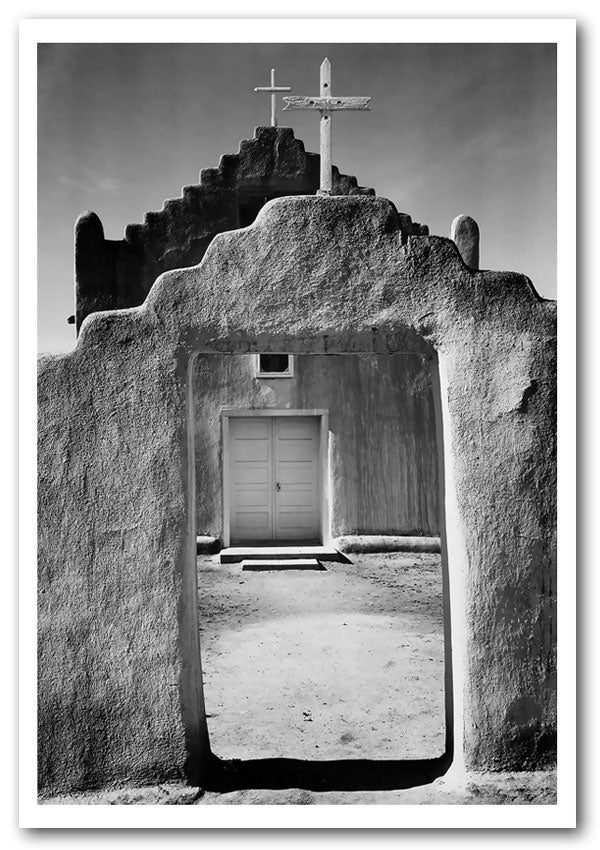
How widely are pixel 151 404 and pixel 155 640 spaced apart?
1.18 m

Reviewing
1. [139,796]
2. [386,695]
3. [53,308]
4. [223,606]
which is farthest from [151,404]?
[223,606]

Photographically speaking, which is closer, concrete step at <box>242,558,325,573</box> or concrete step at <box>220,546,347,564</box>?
concrete step at <box>242,558,325,573</box>

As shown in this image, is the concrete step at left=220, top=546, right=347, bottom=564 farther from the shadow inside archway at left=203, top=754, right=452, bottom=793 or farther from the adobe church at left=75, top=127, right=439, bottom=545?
the shadow inside archway at left=203, top=754, right=452, bottom=793

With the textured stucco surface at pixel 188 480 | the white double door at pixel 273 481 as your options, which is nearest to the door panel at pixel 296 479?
the white double door at pixel 273 481

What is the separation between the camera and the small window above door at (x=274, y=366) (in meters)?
11.0

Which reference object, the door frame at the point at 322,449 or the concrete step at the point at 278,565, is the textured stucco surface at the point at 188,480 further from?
the door frame at the point at 322,449

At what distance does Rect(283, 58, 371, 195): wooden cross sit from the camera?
3.73 m

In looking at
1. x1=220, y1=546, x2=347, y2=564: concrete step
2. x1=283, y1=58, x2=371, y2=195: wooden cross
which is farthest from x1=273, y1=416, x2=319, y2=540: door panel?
x1=283, y1=58, x2=371, y2=195: wooden cross

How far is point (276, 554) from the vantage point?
33.6 ft

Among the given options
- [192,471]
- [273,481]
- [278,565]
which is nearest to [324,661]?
[192,471]

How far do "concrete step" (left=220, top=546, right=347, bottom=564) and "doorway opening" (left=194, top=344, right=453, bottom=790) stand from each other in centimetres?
19

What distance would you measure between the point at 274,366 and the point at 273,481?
1.97 m
